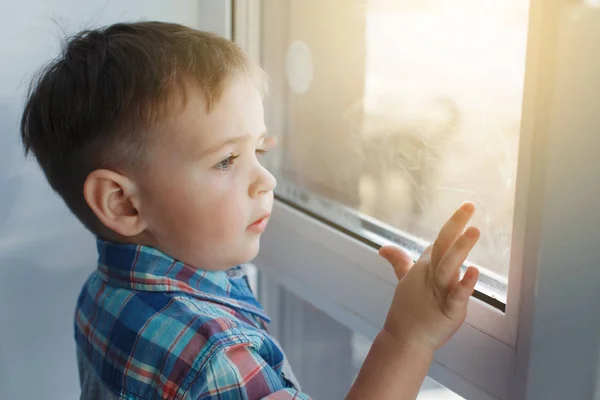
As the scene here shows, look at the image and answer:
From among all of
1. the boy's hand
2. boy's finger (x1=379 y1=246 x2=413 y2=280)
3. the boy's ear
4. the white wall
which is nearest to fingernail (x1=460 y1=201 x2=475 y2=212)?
the boy's hand

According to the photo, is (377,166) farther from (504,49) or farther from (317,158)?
(504,49)

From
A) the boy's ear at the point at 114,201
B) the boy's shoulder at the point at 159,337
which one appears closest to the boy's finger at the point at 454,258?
the boy's shoulder at the point at 159,337

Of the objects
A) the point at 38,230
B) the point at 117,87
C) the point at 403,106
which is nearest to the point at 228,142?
the point at 117,87

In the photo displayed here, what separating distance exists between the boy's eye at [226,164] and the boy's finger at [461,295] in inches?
11.0

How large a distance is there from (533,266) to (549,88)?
0.52 feet

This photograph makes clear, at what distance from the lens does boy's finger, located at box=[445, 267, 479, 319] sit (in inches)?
26.5

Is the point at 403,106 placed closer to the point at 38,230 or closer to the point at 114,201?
the point at 114,201

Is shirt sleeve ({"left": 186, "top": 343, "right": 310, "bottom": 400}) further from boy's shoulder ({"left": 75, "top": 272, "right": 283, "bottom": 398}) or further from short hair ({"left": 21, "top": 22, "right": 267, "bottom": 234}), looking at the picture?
short hair ({"left": 21, "top": 22, "right": 267, "bottom": 234})

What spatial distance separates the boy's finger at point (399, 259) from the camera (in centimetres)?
78

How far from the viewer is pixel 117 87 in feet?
2.60

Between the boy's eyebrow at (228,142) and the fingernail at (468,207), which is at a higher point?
the boy's eyebrow at (228,142)

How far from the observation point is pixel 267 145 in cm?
90

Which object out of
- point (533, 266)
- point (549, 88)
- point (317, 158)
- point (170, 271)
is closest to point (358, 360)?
point (317, 158)

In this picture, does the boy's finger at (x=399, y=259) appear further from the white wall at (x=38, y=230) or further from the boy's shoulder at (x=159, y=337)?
the white wall at (x=38, y=230)
